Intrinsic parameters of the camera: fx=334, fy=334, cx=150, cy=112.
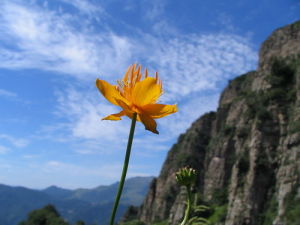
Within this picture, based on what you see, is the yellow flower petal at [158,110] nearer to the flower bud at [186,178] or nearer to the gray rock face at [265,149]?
the flower bud at [186,178]

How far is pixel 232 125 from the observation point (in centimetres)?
6700

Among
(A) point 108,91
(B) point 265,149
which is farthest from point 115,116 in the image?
(B) point 265,149

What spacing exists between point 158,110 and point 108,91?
239 mm

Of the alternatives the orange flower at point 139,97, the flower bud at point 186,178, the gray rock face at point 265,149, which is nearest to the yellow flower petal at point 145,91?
the orange flower at point 139,97

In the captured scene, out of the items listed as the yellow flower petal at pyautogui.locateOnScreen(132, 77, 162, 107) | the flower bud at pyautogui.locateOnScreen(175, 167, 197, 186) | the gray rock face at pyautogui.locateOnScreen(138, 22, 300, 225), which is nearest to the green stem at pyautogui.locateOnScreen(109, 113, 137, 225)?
the yellow flower petal at pyautogui.locateOnScreen(132, 77, 162, 107)

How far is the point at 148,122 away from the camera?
150cm

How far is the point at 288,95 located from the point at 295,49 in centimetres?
1037

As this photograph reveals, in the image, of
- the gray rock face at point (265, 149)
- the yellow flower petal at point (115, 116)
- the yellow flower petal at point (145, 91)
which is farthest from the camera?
the gray rock face at point (265, 149)

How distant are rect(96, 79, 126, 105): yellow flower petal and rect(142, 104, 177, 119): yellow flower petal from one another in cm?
12

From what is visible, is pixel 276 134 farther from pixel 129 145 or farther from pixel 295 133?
pixel 129 145

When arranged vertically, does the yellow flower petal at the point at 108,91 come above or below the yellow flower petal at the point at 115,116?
above

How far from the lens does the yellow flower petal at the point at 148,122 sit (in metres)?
1.50

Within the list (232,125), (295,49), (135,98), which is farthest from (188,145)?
(135,98)

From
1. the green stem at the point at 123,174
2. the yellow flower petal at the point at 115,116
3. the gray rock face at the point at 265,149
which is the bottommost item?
the green stem at the point at 123,174
